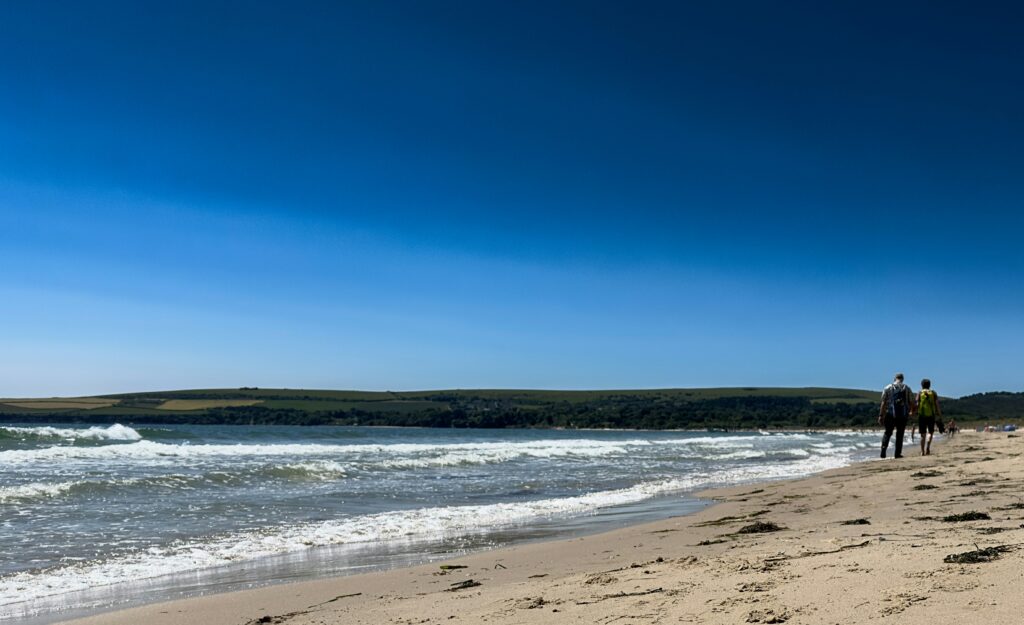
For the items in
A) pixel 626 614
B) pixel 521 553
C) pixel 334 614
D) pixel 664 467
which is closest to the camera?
pixel 626 614

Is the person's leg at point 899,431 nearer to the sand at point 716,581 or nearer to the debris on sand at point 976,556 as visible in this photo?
the sand at point 716,581

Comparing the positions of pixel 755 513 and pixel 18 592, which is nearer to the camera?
pixel 18 592

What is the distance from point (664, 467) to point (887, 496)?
12243 millimetres

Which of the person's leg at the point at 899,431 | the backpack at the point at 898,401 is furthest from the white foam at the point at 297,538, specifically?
the person's leg at the point at 899,431

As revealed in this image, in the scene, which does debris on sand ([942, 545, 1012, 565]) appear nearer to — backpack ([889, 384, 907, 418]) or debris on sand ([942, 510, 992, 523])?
debris on sand ([942, 510, 992, 523])

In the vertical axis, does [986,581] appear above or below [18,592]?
above

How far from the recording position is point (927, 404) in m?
15.6

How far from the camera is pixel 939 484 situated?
10133 mm

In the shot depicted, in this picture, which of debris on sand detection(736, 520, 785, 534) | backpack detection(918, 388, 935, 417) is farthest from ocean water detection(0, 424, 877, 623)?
backpack detection(918, 388, 935, 417)

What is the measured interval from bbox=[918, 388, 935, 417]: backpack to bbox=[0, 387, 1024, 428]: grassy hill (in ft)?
267

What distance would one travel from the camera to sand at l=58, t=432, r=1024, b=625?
3.56m

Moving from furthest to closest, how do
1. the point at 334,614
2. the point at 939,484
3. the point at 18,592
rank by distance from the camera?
the point at 939,484 → the point at 18,592 → the point at 334,614

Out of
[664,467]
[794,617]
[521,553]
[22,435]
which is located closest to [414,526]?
[521,553]

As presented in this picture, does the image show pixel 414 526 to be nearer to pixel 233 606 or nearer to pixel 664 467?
pixel 233 606
